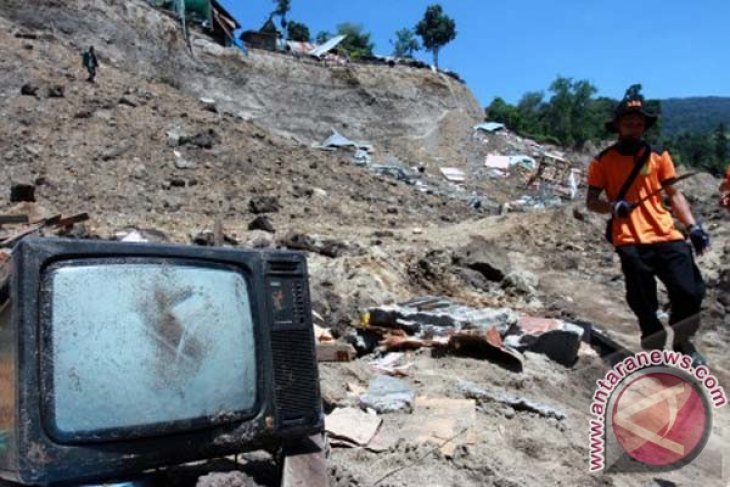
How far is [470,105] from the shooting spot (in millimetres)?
36469

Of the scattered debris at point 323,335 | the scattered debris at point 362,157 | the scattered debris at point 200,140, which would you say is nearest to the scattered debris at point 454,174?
the scattered debris at point 362,157

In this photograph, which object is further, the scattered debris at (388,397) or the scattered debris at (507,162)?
the scattered debris at (507,162)

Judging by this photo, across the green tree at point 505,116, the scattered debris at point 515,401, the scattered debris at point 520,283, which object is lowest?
the scattered debris at point 515,401

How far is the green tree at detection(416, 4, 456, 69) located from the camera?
5197 centimetres

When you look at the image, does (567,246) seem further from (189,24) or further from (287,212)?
(189,24)

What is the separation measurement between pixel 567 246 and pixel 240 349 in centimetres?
813

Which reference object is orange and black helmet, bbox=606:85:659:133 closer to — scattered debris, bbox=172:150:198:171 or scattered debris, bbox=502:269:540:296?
scattered debris, bbox=502:269:540:296

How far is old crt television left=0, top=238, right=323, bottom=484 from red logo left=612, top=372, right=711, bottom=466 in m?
1.24

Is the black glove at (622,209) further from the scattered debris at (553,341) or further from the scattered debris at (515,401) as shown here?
the scattered debris at (515,401)

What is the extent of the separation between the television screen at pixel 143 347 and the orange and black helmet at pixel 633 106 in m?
2.46

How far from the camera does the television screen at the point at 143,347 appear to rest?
5.84ft

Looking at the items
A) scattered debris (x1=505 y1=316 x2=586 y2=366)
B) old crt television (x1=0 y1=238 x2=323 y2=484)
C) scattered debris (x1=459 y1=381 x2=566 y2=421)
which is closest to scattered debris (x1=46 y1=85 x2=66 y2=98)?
scattered debris (x1=505 y1=316 x2=586 y2=366)

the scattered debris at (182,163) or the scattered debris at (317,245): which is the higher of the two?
the scattered debris at (182,163)

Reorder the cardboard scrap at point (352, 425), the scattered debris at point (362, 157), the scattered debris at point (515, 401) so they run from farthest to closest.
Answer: the scattered debris at point (362, 157)
the scattered debris at point (515, 401)
the cardboard scrap at point (352, 425)
